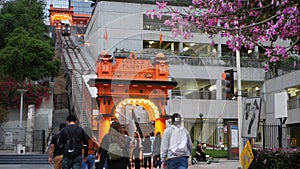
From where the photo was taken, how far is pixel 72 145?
9.15 m

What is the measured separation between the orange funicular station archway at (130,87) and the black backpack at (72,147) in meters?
10.9


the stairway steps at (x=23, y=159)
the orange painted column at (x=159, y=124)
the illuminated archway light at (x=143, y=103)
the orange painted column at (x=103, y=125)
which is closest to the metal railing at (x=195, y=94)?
the illuminated archway light at (x=143, y=103)

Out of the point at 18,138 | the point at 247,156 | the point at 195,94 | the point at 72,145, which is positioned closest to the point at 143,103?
the point at 18,138

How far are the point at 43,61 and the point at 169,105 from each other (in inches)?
433

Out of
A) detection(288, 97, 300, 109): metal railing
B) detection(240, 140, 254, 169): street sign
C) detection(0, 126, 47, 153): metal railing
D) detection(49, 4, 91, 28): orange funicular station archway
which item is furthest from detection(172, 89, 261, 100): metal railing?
detection(49, 4, 91, 28): orange funicular station archway

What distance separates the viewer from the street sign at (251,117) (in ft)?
33.3

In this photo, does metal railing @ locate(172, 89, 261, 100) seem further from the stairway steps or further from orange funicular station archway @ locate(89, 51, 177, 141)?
the stairway steps

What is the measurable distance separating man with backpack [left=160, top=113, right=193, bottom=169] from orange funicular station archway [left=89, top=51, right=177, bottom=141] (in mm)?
11793

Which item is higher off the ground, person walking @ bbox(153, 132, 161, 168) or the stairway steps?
person walking @ bbox(153, 132, 161, 168)

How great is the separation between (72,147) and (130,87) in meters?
11.8

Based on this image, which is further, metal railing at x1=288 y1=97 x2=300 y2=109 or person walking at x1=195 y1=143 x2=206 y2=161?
metal railing at x1=288 y1=97 x2=300 y2=109

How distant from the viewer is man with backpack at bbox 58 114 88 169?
9.16 metres

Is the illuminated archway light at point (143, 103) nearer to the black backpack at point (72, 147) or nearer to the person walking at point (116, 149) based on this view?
the black backpack at point (72, 147)

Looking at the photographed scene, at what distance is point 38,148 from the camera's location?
26844 mm
